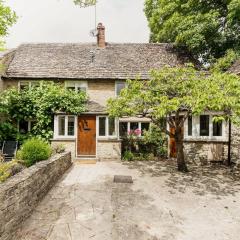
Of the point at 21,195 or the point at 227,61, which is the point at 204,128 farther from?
the point at 21,195

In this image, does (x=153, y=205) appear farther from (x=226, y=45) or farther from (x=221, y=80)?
(x=226, y=45)

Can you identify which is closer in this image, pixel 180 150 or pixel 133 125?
pixel 180 150

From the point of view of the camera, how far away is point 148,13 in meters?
25.1

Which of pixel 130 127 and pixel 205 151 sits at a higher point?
pixel 130 127

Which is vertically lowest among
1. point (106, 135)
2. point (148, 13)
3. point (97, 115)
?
point (106, 135)

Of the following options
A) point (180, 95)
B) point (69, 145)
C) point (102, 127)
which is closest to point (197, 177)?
point (180, 95)

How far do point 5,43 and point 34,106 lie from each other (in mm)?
4118

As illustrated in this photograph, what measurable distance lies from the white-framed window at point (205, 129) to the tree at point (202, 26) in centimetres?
613

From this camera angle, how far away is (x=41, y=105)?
1583cm

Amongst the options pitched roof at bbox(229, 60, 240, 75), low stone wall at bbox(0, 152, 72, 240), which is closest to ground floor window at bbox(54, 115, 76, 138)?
low stone wall at bbox(0, 152, 72, 240)

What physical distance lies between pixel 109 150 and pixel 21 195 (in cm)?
978

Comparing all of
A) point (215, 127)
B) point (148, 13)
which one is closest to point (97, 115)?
point (215, 127)

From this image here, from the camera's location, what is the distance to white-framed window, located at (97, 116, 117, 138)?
1636cm

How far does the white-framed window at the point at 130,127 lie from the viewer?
55.9ft
